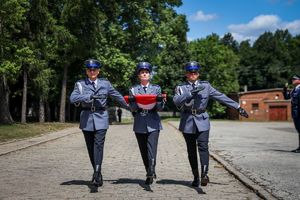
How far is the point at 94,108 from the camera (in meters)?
8.16

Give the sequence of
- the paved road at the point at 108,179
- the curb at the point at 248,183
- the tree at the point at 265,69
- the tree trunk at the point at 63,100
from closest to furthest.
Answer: the curb at the point at 248,183
the paved road at the point at 108,179
the tree trunk at the point at 63,100
the tree at the point at 265,69

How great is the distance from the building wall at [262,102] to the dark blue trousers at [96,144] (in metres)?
60.0

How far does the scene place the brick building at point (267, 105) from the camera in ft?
217

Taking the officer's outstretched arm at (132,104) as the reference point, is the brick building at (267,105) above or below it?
above

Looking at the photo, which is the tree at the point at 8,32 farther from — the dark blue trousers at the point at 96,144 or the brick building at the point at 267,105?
the brick building at the point at 267,105

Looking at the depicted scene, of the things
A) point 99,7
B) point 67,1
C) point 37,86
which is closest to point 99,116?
point 37,86

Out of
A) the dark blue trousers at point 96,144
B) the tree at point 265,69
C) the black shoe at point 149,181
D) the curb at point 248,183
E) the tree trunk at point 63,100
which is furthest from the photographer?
the tree at point 265,69

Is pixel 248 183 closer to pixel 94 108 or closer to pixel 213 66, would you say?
pixel 94 108

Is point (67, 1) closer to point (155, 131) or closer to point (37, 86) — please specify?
point (37, 86)

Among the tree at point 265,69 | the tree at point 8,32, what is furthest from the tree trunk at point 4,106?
the tree at point 265,69

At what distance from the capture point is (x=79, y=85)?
8.28 meters

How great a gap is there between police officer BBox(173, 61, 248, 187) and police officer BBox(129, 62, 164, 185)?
40 centimetres

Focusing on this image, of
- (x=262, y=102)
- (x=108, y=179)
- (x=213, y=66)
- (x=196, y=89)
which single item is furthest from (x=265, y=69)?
(x=196, y=89)

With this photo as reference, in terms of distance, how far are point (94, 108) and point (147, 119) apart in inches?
35.1
